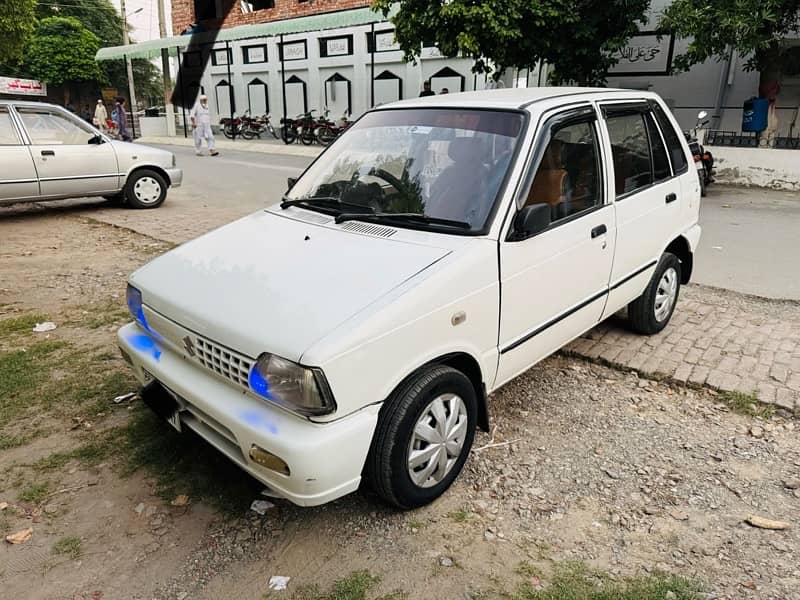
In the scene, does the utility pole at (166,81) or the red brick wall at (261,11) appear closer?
the red brick wall at (261,11)

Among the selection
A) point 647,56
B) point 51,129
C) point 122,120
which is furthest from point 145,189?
point 122,120

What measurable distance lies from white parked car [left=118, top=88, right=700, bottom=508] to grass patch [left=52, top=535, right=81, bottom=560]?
2.11 ft

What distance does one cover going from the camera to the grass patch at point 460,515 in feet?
9.26

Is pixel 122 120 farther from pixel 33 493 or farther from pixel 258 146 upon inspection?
pixel 33 493

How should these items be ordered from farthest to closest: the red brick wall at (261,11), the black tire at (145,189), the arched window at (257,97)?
the arched window at (257,97)
the red brick wall at (261,11)
the black tire at (145,189)

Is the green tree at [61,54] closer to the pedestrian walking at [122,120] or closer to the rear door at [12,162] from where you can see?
the pedestrian walking at [122,120]

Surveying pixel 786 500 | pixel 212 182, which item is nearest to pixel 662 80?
pixel 212 182

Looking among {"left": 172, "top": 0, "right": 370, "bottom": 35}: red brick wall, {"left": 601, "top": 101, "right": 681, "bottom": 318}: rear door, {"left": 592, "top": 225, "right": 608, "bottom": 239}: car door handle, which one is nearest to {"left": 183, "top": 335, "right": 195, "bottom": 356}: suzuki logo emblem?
{"left": 592, "top": 225, "right": 608, "bottom": 239}: car door handle

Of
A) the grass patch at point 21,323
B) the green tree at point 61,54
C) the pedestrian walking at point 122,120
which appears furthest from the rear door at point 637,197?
the green tree at point 61,54

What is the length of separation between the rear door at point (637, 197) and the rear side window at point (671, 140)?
9cm

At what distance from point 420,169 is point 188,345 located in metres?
1.55

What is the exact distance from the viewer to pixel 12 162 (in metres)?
8.38

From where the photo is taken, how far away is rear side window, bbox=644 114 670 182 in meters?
4.29

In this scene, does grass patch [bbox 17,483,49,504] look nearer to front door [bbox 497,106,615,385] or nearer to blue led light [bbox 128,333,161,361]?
blue led light [bbox 128,333,161,361]
